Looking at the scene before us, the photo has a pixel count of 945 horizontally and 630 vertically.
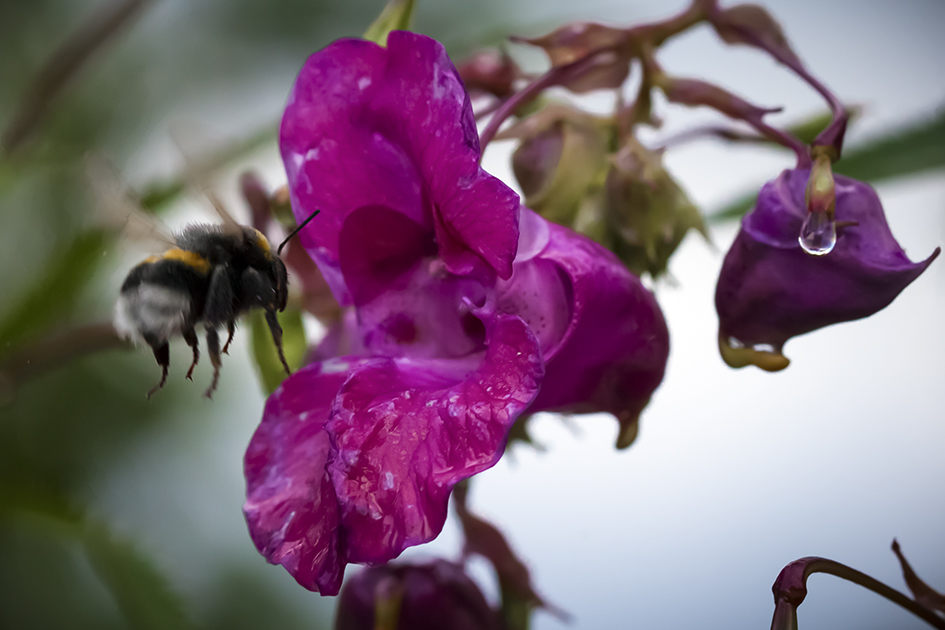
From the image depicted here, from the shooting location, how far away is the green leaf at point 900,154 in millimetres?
420

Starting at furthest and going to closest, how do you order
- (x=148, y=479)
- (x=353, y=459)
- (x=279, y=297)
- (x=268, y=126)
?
(x=148, y=479)
(x=268, y=126)
(x=279, y=297)
(x=353, y=459)

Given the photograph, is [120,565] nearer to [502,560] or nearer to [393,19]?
[502,560]

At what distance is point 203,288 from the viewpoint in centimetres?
34

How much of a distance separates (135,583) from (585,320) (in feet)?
1.30

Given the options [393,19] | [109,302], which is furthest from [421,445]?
[109,302]

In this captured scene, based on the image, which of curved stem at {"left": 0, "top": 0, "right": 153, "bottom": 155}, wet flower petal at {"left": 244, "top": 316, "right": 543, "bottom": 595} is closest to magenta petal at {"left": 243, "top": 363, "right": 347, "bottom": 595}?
wet flower petal at {"left": 244, "top": 316, "right": 543, "bottom": 595}

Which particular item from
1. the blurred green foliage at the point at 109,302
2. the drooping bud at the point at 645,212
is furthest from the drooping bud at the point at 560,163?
the blurred green foliage at the point at 109,302

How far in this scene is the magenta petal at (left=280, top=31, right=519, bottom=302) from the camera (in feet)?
0.80

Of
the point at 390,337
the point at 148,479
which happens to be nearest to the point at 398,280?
the point at 390,337

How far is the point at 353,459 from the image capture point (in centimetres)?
23

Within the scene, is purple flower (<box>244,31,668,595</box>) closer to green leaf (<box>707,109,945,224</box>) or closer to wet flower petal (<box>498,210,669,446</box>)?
wet flower petal (<box>498,210,669,446</box>)

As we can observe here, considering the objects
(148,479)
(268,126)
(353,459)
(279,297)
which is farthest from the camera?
(148,479)

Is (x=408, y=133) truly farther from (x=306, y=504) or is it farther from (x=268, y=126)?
(x=268, y=126)

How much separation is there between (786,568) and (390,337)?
0.54 feet
